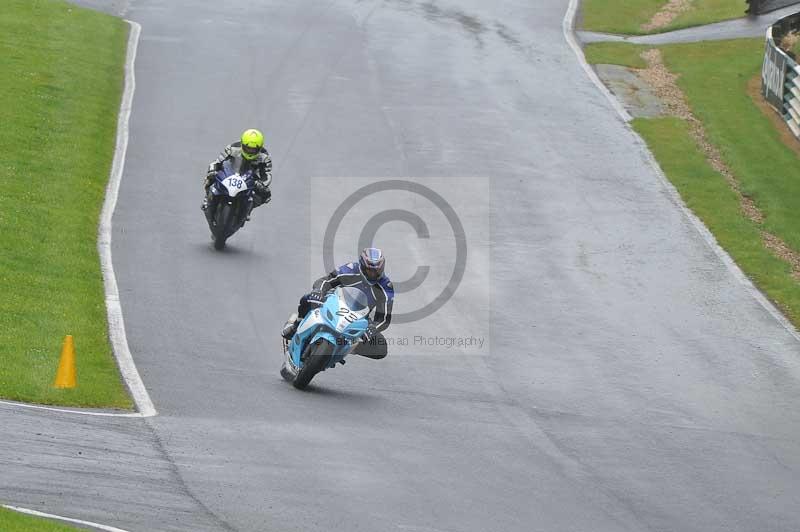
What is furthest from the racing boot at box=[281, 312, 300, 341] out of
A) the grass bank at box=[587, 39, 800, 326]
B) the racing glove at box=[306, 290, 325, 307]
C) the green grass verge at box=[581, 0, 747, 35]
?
the green grass verge at box=[581, 0, 747, 35]

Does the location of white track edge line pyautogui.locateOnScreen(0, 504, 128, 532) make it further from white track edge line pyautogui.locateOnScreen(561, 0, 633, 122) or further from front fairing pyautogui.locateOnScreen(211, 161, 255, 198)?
white track edge line pyautogui.locateOnScreen(561, 0, 633, 122)

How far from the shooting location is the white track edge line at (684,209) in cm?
2180

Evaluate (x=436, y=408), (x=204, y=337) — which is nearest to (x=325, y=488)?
(x=436, y=408)

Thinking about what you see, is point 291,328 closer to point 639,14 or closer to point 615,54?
point 615,54

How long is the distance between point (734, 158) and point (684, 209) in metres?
4.39

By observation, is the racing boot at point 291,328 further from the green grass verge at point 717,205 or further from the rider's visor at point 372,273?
the green grass verge at point 717,205

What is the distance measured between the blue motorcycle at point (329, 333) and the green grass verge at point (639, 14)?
30.9 meters

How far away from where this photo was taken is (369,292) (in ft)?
52.6

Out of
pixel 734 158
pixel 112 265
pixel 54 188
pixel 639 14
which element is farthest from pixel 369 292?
pixel 639 14

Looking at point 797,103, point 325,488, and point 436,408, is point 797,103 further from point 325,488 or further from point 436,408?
point 325,488

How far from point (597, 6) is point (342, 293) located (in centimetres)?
3504

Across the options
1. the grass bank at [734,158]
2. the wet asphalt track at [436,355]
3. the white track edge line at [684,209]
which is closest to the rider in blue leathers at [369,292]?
the wet asphalt track at [436,355]

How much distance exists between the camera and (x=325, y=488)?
12.2 metres

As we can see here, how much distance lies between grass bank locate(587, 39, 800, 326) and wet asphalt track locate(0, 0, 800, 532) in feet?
2.97
